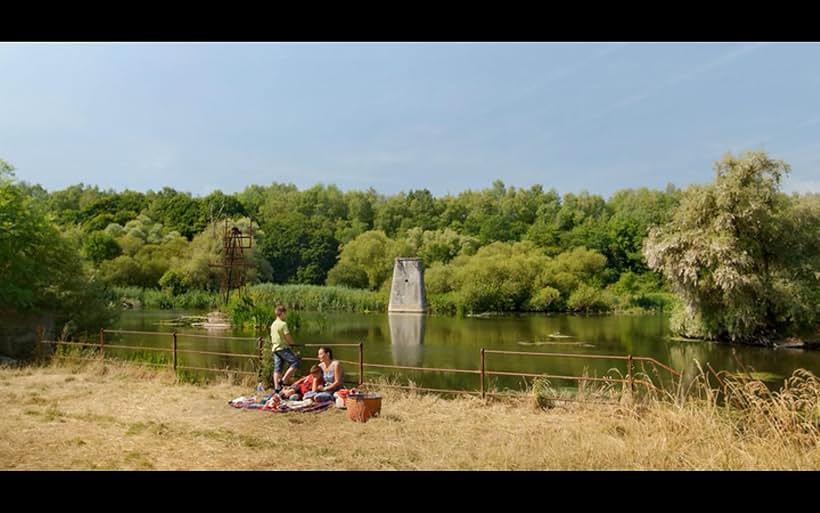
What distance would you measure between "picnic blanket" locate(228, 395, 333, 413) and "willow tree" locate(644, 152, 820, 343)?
17469 millimetres

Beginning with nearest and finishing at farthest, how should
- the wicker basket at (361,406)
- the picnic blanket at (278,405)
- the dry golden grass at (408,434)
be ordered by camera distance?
1. the dry golden grass at (408,434)
2. the wicker basket at (361,406)
3. the picnic blanket at (278,405)

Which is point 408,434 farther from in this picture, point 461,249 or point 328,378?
point 461,249

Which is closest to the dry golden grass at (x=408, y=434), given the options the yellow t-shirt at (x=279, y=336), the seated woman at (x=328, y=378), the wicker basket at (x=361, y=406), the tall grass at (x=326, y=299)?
the wicker basket at (x=361, y=406)

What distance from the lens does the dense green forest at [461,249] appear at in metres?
15.3

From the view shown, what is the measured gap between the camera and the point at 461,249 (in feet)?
172

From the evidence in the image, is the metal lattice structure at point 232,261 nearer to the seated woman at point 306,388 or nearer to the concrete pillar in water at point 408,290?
the concrete pillar in water at point 408,290

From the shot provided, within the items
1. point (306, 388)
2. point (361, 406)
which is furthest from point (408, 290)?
point (361, 406)

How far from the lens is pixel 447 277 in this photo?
43531mm

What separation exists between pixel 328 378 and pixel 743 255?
59.0 ft

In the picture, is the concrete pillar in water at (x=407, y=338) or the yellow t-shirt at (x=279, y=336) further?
the concrete pillar in water at (x=407, y=338)

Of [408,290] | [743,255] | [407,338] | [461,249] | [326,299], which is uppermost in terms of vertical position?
[461,249]

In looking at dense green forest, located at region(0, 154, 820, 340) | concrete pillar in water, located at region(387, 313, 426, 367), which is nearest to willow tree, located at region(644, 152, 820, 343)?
dense green forest, located at region(0, 154, 820, 340)

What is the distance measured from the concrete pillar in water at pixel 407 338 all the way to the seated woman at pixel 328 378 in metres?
7.22
